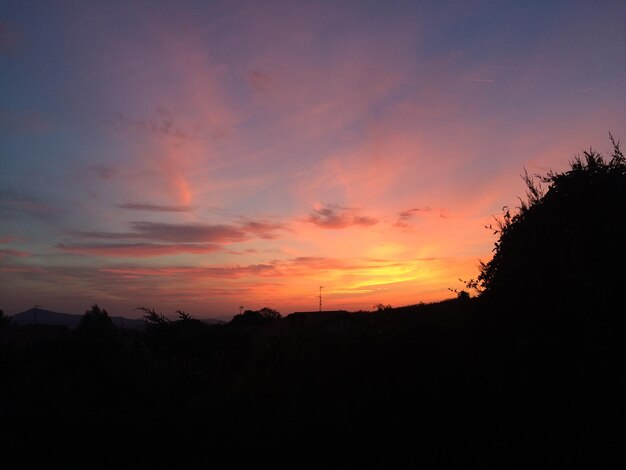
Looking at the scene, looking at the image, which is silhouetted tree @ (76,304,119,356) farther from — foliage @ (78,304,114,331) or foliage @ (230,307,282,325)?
foliage @ (230,307,282,325)

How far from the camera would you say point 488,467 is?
209 inches

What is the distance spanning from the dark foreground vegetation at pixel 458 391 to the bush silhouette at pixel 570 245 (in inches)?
0.9

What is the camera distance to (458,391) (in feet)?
21.5

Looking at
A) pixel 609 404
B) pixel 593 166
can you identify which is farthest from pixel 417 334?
pixel 593 166

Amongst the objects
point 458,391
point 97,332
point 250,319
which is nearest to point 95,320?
point 97,332

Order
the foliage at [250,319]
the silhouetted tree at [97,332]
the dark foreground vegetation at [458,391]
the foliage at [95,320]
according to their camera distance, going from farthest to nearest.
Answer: the foliage at [250,319] < the foliage at [95,320] < the silhouetted tree at [97,332] < the dark foreground vegetation at [458,391]

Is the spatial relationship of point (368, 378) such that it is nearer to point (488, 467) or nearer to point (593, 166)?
point (488, 467)

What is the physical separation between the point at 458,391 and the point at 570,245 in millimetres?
3027

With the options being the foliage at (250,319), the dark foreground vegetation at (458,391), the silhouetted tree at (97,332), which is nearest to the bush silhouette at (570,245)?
the dark foreground vegetation at (458,391)

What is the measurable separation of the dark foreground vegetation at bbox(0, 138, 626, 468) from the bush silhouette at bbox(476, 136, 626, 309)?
2 centimetres

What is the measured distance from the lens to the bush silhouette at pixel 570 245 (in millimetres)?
6582

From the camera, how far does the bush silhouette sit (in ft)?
21.6

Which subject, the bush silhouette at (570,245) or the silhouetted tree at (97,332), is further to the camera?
the silhouetted tree at (97,332)

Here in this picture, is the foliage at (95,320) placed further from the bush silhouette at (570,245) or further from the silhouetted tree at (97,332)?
the bush silhouette at (570,245)
